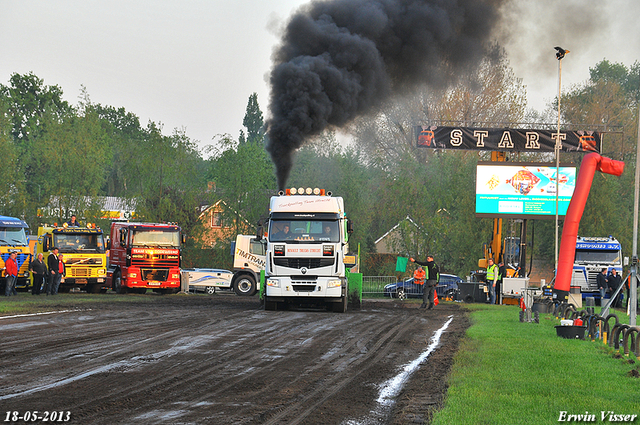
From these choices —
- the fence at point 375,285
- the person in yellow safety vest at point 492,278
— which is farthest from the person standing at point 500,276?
the fence at point 375,285

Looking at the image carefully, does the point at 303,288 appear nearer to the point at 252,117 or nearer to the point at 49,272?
the point at 49,272

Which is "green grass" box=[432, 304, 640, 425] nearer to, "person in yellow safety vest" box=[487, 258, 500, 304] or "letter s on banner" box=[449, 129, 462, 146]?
"person in yellow safety vest" box=[487, 258, 500, 304]

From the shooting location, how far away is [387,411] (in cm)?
862

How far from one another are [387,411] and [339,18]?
20643mm

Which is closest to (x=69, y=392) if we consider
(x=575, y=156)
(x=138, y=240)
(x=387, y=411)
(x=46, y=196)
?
(x=387, y=411)

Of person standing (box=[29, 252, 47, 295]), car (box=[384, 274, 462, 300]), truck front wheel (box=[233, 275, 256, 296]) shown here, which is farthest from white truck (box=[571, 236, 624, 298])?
person standing (box=[29, 252, 47, 295])

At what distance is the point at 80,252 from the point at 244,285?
790cm

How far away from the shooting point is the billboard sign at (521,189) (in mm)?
36188

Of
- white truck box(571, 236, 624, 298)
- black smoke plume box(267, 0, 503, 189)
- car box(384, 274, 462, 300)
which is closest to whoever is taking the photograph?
black smoke plume box(267, 0, 503, 189)

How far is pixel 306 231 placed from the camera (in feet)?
73.4

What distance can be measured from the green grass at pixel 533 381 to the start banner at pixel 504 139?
78.6 feet

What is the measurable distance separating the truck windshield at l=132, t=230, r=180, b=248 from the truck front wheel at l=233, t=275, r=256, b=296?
165 inches

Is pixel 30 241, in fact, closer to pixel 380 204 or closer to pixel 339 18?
pixel 339 18

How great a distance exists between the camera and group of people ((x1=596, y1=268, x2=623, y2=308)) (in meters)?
34.4
